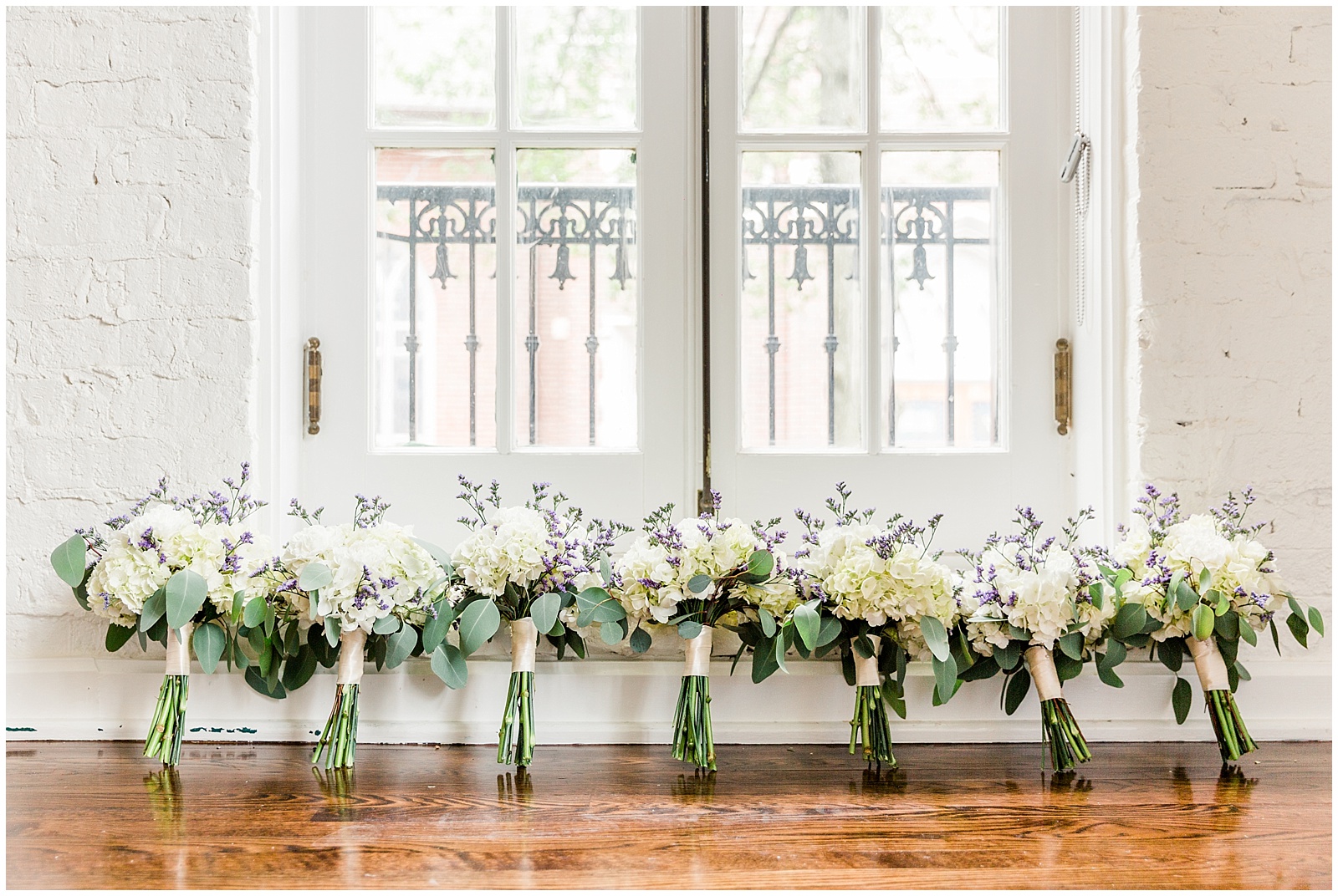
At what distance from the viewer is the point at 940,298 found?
1508mm

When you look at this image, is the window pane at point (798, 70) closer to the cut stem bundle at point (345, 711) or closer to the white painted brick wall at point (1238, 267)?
the white painted brick wall at point (1238, 267)

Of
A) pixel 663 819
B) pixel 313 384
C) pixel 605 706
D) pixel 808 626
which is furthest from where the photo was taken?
pixel 313 384

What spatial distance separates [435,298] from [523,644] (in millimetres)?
633

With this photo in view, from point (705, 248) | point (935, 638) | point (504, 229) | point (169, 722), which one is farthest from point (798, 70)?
point (169, 722)

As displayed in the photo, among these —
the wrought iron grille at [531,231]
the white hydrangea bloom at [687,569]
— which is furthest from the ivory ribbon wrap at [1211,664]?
the wrought iron grille at [531,231]

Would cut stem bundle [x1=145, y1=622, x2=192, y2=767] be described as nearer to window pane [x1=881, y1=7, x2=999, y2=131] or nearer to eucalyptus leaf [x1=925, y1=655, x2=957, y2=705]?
eucalyptus leaf [x1=925, y1=655, x2=957, y2=705]

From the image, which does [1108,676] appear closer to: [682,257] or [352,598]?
[682,257]

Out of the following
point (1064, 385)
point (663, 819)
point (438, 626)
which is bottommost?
point (663, 819)

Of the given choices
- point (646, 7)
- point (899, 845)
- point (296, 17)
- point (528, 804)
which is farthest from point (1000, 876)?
point (296, 17)

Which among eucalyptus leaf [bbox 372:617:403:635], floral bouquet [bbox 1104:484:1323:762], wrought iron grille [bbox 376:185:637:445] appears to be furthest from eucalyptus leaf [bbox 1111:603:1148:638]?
eucalyptus leaf [bbox 372:617:403:635]

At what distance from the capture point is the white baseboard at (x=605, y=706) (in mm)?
1308

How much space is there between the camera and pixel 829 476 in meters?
1.48

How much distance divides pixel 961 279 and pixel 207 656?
1312 millimetres

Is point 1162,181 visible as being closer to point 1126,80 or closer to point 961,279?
point 1126,80
